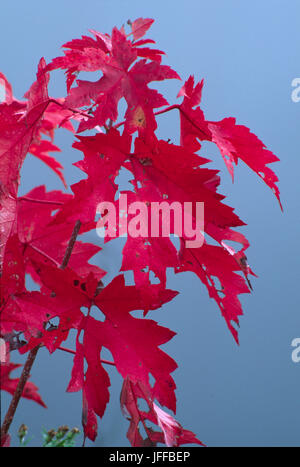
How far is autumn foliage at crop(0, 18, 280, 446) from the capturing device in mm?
419

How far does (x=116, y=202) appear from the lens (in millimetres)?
450

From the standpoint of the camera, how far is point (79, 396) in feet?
5.33

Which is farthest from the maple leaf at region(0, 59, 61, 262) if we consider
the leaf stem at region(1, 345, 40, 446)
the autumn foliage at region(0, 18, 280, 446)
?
the leaf stem at region(1, 345, 40, 446)

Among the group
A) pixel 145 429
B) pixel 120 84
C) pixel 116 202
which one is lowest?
pixel 145 429

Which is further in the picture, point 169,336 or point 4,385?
point 4,385

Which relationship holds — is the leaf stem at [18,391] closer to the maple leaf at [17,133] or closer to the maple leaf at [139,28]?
the maple leaf at [17,133]

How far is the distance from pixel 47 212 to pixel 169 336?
0.28 m

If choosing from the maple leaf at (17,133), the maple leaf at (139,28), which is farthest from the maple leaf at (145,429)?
the maple leaf at (139,28)

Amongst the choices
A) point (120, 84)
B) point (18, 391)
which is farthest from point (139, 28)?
point (18, 391)

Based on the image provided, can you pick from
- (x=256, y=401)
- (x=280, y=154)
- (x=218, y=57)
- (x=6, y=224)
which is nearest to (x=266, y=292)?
(x=256, y=401)

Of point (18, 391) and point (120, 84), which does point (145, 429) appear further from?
point (120, 84)

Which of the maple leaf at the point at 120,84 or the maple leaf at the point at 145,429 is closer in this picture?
the maple leaf at the point at 120,84

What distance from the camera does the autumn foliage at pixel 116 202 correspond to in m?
0.42

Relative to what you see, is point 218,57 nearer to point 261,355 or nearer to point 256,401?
point 261,355
